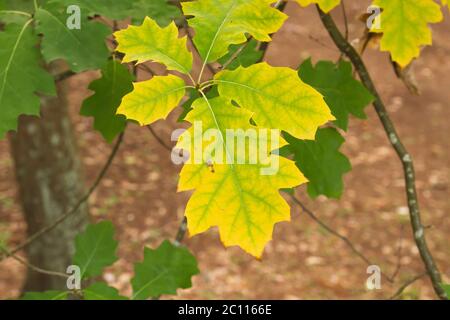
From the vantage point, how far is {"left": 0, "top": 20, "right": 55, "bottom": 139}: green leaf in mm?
1704

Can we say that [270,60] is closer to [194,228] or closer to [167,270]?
[167,270]

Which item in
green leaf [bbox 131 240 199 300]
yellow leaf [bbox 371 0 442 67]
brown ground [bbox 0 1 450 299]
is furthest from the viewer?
brown ground [bbox 0 1 450 299]

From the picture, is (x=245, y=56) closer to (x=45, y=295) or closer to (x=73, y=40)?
(x=73, y=40)

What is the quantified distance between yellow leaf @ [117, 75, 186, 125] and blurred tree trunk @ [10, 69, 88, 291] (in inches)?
119

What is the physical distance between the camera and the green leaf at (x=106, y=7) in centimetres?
163

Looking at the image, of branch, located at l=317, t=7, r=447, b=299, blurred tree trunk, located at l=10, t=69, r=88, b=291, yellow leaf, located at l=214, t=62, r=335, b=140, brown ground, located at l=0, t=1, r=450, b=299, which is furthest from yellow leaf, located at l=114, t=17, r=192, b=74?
brown ground, located at l=0, t=1, r=450, b=299

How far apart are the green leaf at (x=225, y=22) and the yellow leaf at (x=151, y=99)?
4.6 inches

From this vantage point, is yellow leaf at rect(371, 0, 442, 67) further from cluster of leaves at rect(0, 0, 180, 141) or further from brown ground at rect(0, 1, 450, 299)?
brown ground at rect(0, 1, 450, 299)

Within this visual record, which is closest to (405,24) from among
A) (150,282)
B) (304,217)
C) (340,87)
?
(340,87)

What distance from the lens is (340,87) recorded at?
6.73ft

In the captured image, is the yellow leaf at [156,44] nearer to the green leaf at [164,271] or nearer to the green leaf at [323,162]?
the green leaf at [323,162]

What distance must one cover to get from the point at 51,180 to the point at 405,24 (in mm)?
3073
